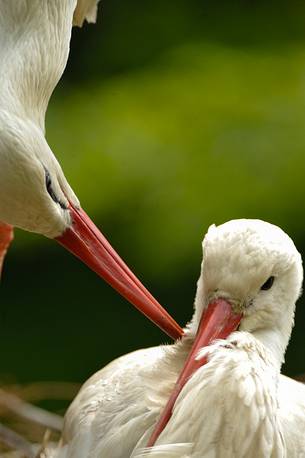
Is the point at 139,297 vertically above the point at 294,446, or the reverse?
the point at 139,297

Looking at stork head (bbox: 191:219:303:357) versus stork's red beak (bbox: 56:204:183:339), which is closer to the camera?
stork head (bbox: 191:219:303:357)

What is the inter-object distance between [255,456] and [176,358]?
0.25m

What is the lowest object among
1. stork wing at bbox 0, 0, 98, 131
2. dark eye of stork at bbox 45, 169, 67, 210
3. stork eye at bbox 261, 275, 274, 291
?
stork eye at bbox 261, 275, 274, 291

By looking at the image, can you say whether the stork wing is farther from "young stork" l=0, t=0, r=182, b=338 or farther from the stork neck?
the stork neck

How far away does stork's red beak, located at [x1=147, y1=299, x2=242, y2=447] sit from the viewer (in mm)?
2084

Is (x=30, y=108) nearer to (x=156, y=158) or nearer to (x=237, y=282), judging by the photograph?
(x=237, y=282)

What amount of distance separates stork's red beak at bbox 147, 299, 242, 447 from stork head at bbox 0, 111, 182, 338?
14cm

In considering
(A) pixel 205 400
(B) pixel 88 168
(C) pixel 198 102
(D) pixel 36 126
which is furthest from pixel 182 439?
(C) pixel 198 102

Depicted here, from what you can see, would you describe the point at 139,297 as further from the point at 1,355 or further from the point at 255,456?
the point at 1,355

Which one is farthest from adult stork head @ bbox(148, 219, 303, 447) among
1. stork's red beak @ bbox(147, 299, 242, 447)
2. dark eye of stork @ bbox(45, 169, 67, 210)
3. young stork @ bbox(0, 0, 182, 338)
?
dark eye of stork @ bbox(45, 169, 67, 210)

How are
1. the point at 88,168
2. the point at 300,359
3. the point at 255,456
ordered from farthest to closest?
the point at 300,359
the point at 88,168
the point at 255,456

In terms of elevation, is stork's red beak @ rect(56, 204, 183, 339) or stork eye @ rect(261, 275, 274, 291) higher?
stork eye @ rect(261, 275, 274, 291)

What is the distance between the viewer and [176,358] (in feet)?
7.20

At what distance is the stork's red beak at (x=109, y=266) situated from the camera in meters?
2.22
